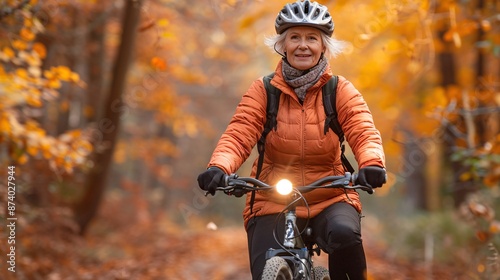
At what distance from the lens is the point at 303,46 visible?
15.1 ft

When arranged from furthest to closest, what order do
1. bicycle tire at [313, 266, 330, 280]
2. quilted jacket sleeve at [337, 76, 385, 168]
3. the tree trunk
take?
1. the tree trunk
2. bicycle tire at [313, 266, 330, 280]
3. quilted jacket sleeve at [337, 76, 385, 168]

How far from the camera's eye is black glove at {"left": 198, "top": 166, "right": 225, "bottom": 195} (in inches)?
158

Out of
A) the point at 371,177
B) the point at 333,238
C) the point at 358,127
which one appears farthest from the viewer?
the point at 358,127

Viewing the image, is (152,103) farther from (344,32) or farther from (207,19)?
(344,32)

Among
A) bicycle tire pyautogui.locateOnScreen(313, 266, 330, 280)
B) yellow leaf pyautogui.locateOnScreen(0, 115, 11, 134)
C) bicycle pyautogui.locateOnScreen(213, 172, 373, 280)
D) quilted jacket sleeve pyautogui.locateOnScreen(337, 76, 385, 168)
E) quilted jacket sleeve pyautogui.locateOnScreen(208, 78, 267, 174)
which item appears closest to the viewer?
bicycle pyautogui.locateOnScreen(213, 172, 373, 280)

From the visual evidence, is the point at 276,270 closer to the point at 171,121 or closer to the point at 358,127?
the point at 358,127

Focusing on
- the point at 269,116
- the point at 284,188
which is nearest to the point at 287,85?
the point at 269,116

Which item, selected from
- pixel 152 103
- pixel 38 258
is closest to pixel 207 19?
pixel 152 103

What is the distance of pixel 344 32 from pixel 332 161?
474 inches

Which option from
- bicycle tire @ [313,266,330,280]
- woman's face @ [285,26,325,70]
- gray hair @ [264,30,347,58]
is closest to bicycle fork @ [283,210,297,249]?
bicycle tire @ [313,266,330,280]

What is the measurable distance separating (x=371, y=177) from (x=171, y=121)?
66.4 ft

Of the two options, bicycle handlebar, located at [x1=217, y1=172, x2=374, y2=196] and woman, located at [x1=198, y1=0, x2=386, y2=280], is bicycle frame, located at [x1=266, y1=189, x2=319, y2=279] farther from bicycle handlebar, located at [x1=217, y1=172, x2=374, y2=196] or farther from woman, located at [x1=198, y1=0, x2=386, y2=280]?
bicycle handlebar, located at [x1=217, y1=172, x2=374, y2=196]

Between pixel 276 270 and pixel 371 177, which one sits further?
pixel 276 270

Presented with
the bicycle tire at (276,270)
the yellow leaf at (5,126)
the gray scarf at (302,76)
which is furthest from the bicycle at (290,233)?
the yellow leaf at (5,126)
